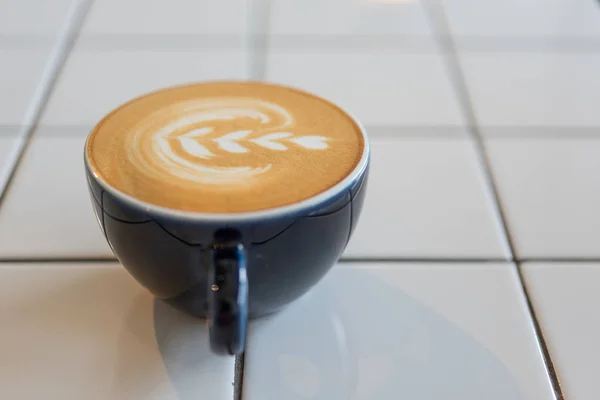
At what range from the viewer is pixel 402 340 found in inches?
12.6

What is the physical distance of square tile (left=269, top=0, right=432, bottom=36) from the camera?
634 millimetres

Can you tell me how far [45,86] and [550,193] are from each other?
37 centimetres

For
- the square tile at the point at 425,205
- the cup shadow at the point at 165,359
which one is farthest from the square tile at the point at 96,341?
the square tile at the point at 425,205

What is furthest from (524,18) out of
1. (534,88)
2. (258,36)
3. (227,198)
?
(227,198)

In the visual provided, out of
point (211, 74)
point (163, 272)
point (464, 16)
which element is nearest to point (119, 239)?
point (163, 272)

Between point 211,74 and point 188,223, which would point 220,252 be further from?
point 211,74

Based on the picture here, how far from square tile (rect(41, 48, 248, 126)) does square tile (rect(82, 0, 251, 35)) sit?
0.15 feet

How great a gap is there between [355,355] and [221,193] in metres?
0.10

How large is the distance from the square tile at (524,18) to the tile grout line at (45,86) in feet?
1.12

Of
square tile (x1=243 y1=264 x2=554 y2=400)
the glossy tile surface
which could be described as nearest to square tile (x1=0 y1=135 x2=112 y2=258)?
the glossy tile surface

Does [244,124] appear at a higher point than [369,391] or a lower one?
higher

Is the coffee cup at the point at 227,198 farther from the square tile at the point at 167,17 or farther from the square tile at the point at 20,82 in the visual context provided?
the square tile at the point at 167,17

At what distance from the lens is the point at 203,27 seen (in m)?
0.63

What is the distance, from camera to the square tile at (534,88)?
1.66 feet
